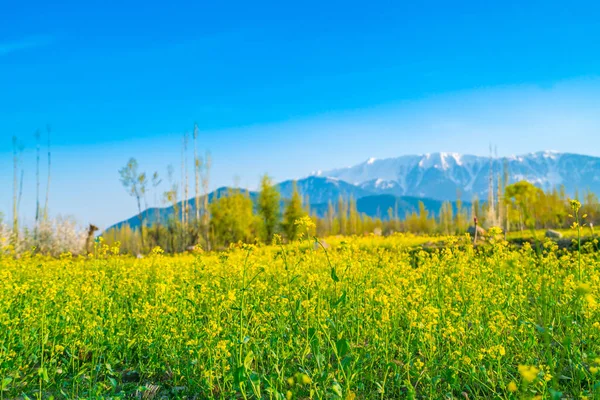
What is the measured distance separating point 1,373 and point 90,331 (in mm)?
920

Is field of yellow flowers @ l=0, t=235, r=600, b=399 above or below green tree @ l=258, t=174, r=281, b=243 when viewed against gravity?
below

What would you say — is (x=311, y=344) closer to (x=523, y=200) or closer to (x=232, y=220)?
(x=523, y=200)

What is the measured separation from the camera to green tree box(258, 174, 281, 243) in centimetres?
3697

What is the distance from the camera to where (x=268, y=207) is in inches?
1463

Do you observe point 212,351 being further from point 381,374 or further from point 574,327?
point 574,327

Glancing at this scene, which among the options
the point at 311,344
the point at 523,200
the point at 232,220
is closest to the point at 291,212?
the point at 232,220

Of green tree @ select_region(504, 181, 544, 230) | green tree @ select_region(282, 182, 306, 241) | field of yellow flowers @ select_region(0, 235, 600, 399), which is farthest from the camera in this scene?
green tree @ select_region(282, 182, 306, 241)

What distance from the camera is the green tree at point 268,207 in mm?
36969

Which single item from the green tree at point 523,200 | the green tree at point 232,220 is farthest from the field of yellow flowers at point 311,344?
the green tree at point 232,220

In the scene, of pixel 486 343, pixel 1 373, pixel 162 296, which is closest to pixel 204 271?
pixel 162 296

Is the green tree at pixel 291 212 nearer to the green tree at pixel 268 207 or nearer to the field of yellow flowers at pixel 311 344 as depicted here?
the green tree at pixel 268 207

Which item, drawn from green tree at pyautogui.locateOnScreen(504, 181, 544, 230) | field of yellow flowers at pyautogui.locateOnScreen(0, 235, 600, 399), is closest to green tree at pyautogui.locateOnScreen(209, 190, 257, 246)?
green tree at pyautogui.locateOnScreen(504, 181, 544, 230)

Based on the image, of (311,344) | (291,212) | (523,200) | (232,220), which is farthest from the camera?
(291,212)

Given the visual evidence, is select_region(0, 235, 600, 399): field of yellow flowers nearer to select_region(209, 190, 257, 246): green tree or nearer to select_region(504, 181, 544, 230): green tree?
select_region(504, 181, 544, 230): green tree
